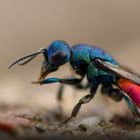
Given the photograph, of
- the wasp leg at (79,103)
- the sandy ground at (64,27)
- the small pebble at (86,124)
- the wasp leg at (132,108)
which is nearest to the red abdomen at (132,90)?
the wasp leg at (132,108)

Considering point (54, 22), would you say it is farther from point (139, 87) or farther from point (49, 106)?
point (139, 87)

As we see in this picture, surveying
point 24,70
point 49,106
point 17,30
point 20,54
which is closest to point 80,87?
point 49,106

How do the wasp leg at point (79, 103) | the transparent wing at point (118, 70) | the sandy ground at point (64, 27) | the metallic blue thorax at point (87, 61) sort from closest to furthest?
the wasp leg at point (79, 103), the transparent wing at point (118, 70), the metallic blue thorax at point (87, 61), the sandy ground at point (64, 27)

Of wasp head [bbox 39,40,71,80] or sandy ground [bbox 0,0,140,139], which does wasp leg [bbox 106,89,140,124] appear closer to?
wasp head [bbox 39,40,71,80]

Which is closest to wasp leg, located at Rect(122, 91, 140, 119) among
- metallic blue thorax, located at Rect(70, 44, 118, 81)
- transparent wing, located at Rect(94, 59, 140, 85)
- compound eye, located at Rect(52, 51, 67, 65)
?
transparent wing, located at Rect(94, 59, 140, 85)

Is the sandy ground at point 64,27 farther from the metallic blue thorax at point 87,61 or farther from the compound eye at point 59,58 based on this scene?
the compound eye at point 59,58

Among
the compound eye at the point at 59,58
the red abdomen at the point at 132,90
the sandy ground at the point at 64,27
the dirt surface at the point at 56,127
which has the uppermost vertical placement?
the sandy ground at the point at 64,27
